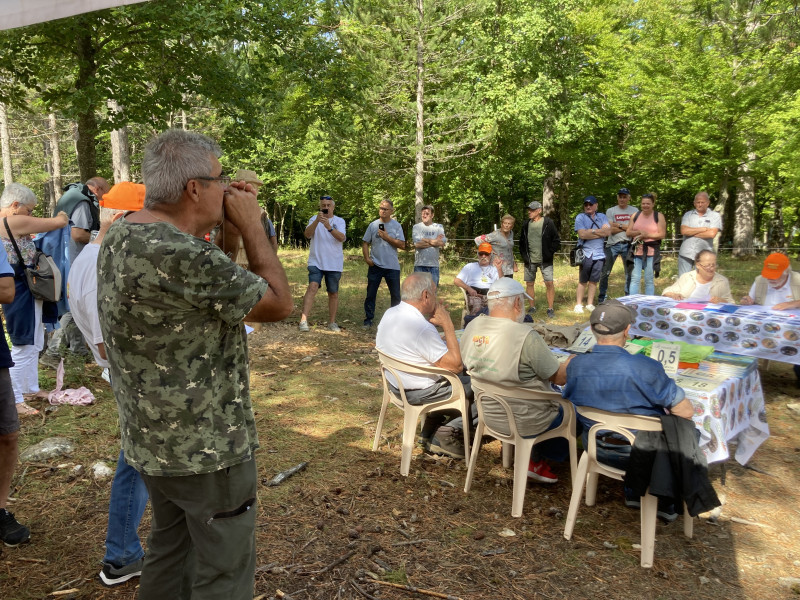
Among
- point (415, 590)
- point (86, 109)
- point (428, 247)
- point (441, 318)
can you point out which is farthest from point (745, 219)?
point (415, 590)

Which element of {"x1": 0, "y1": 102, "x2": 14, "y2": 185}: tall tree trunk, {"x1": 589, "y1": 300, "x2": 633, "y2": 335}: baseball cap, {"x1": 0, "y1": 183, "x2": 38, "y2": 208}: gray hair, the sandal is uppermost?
{"x1": 0, "y1": 102, "x2": 14, "y2": 185}: tall tree trunk

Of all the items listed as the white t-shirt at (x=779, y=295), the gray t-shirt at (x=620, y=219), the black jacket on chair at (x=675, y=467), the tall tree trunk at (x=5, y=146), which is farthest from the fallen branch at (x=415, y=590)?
the tall tree trunk at (x=5, y=146)

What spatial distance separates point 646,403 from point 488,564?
1.22 meters

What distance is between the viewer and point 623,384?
3.15m

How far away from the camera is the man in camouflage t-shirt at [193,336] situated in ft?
5.25

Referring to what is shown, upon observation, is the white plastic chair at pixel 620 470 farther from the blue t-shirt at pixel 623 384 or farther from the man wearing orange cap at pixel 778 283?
the man wearing orange cap at pixel 778 283

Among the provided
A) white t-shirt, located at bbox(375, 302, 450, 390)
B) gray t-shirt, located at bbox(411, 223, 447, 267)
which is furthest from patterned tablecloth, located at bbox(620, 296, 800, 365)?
gray t-shirt, located at bbox(411, 223, 447, 267)

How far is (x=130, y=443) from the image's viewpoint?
181 cm

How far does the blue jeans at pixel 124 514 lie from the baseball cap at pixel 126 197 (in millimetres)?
1159

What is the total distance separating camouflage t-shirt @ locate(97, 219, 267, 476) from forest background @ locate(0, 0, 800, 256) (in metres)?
6.50

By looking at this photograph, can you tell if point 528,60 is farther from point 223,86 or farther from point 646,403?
point 646,403

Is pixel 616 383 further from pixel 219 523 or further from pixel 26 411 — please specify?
pixel 26 411

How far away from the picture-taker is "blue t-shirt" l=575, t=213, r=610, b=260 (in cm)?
919

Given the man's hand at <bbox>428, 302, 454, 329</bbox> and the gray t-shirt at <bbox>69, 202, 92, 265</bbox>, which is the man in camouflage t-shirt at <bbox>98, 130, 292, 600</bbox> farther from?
the gray t-shirt at <bbox>69, 202, 92, 265</bbox>
